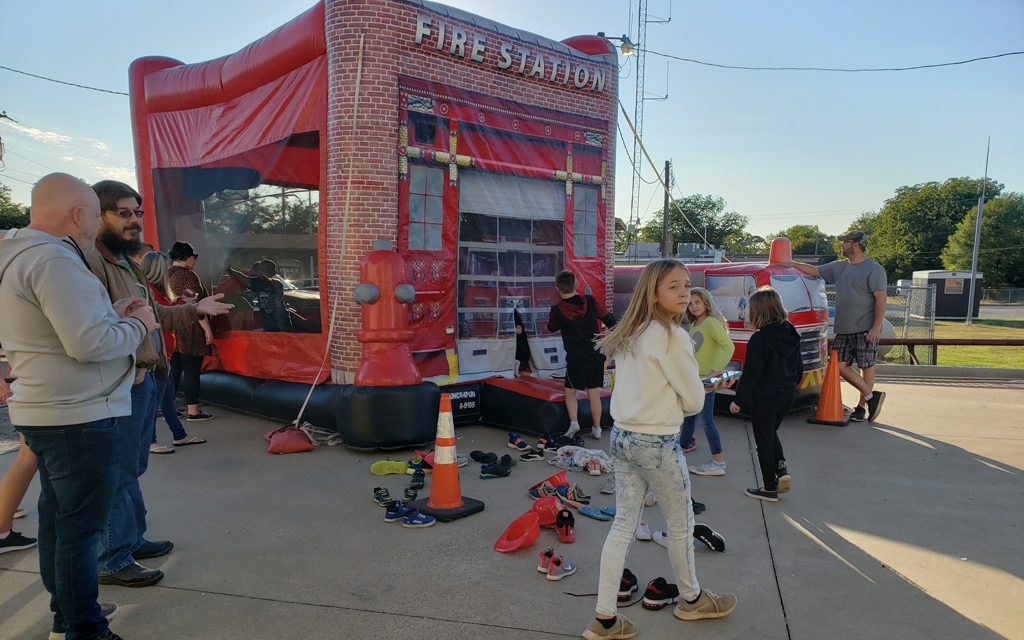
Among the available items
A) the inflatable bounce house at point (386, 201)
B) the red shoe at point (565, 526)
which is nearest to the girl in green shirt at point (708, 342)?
the inflatable bounce house at point (386, 201)

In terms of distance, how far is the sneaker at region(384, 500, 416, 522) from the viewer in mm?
4320

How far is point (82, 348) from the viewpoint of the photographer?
2.47m

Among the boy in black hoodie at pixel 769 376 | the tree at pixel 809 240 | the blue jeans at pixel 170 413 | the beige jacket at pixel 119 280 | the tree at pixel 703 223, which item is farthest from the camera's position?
the tree at pixel 809 240

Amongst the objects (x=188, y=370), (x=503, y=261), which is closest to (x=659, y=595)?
(x=503, y=261)

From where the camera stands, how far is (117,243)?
128 inches

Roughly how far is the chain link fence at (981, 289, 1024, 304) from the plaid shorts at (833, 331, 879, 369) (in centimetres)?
4477

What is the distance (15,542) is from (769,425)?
500 cm

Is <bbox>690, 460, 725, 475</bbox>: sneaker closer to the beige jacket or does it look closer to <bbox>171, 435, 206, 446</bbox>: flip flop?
the beige jacket

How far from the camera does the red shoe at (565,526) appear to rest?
4.04 metres

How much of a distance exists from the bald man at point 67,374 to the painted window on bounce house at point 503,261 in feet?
16.3

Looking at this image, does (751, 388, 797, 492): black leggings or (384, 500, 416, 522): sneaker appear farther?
(751, 388, 797, 492): black leggings

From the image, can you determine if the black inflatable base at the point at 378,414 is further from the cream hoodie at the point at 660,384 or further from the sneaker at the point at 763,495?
the cream hoodie at the point at 660,384

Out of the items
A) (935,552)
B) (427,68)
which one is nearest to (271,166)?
(427,68)

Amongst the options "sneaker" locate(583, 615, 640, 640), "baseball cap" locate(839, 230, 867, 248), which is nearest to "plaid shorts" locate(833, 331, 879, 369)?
"baseball cap" locate(839, 230, 867, 248)
